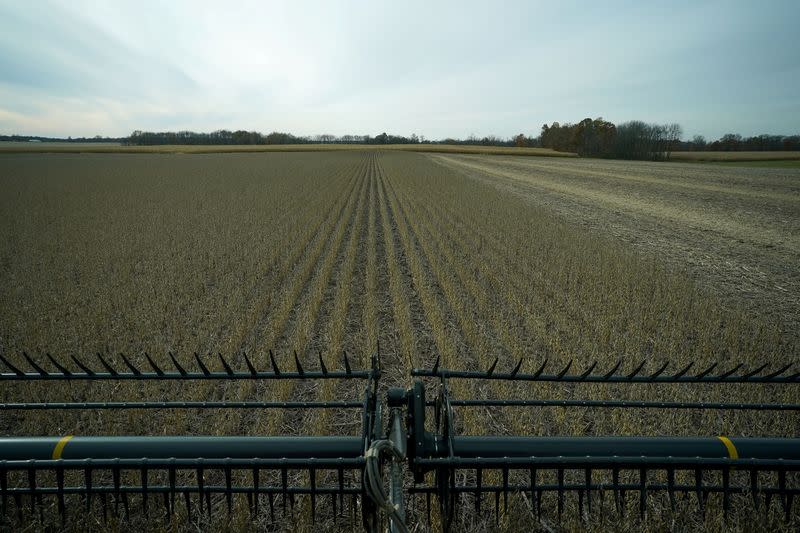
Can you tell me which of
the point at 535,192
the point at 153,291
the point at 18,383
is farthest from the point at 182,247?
the point at 535,192

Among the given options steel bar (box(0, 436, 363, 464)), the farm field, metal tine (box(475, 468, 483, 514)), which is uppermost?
steel bar (box(0, 436, 363, 464))

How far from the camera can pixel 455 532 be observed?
7.62 ft

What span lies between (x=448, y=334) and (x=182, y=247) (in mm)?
7796

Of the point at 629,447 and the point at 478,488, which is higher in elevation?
the point at 629,447

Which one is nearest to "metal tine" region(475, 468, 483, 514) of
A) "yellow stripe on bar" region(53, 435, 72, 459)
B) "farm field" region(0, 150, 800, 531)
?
"farm field" region(0, 150, 800, 531)

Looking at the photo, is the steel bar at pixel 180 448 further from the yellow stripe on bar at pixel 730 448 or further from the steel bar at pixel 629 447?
the yellow stripe on bar at pixel 730 448

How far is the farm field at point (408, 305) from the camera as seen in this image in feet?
12.2

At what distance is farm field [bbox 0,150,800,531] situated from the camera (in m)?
3.71

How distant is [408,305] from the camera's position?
6.65 meters

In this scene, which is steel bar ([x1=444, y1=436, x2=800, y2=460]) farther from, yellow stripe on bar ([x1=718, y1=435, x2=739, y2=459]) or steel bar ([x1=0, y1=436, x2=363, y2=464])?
steel bar ([x1=0, y1=436, x2=363, y2=464])

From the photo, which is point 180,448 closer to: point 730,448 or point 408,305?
point 730,448

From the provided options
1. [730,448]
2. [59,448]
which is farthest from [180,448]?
[730,448]

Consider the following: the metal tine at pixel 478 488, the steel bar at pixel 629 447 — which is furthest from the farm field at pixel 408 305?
the steel bar at pixel 629 447

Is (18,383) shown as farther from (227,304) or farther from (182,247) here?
(182,247)
